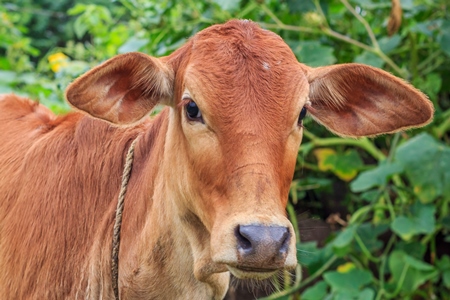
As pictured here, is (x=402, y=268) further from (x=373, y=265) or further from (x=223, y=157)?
(x=223, y=157)

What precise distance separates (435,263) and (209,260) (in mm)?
2584

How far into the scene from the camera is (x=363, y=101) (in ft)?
10.3

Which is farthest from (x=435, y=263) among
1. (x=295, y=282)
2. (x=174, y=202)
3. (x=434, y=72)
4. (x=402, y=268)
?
(x=174, y=202)

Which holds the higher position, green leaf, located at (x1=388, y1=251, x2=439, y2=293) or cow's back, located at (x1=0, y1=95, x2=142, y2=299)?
cow's back, located at (x1=0, y1=95, x2=142, y2=299)

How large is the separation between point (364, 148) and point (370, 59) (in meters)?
0.76

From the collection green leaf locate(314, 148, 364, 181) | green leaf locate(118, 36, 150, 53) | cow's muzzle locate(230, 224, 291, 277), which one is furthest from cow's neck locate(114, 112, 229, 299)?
green leaf locate(314, 148, 364, 181)

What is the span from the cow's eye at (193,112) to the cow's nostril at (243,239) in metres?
0.49

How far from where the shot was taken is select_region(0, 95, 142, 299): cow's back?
10.4 ft

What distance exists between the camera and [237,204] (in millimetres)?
2455

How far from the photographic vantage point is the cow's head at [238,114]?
7.98ft

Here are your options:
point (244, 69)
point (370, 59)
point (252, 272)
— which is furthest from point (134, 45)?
point (252, 272)

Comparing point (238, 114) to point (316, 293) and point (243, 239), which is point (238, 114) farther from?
point (316, 293)

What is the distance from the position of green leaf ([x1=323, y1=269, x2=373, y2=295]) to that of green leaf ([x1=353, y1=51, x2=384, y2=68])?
1.29 meters

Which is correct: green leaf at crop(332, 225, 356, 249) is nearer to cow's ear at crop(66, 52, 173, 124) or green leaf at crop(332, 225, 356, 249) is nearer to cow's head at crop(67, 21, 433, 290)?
cow's head at crop(67, 21, 433, 290)
